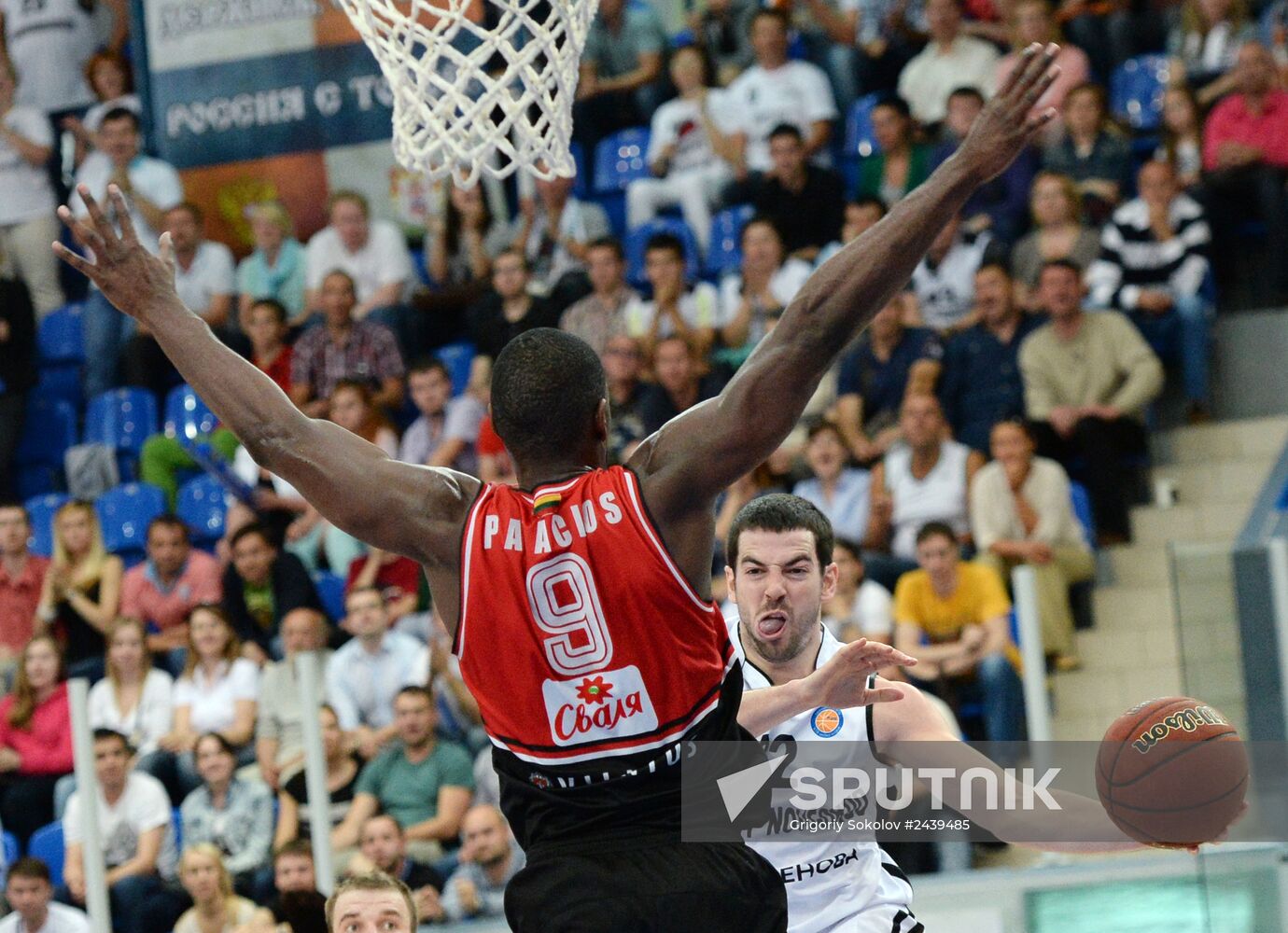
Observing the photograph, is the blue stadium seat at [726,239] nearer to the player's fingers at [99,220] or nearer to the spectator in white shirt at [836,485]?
the spectator in white shirt at [836,485]

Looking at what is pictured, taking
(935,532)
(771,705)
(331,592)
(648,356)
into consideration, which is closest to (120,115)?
(331,592)

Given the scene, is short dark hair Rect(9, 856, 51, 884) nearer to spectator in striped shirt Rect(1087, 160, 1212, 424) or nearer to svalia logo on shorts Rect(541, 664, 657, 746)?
svalia logo on shorts Rect(541, 664, 657, 746)

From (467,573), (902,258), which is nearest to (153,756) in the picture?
(467,573)

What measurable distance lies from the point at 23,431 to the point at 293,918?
6376 millimetres

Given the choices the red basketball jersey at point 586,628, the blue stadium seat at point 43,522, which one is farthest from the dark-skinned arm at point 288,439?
the blue stadium seat at point 43,522

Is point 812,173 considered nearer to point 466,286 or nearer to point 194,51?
point 466,286

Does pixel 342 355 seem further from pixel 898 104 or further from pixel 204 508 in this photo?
pixel 898 104

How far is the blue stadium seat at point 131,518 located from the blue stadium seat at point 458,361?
1973mm

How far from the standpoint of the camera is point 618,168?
13062mm

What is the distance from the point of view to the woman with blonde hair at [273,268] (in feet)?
41.9

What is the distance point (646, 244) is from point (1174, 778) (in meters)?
7.71

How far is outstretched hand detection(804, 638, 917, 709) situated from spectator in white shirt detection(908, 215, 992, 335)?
6.68 m

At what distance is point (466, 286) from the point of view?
1223 cm

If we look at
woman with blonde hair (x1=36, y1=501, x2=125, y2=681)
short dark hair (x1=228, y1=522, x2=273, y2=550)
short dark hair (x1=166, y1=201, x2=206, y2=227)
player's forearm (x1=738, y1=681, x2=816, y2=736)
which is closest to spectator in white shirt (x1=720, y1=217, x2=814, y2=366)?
short dark hair (x1=228, y1=522, x2=273, y2=550)
